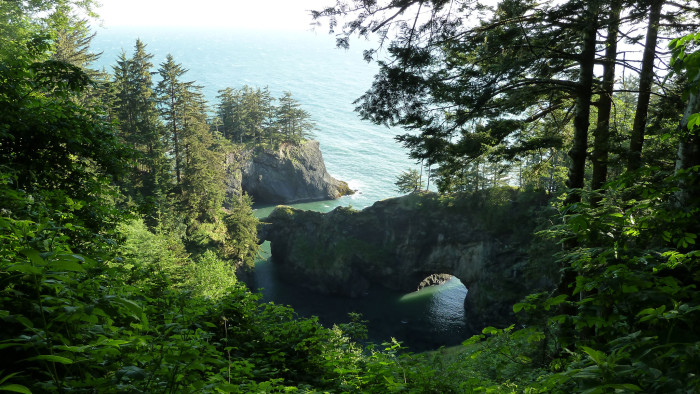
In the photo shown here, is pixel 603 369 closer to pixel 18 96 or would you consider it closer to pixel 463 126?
pixel 463 126

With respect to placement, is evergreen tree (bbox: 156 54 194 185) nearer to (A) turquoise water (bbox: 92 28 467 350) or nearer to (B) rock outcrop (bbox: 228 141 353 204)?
(A) turquoise water (bbox: 92 28 467 350)

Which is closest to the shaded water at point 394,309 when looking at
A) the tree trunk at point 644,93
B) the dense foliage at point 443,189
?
the dense foliage at point 443,189

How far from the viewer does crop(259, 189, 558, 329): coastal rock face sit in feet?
118

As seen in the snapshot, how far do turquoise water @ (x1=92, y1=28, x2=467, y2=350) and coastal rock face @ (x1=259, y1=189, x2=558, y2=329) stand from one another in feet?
7.17

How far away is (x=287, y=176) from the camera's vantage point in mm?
67000

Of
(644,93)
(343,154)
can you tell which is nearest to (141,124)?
(644,93)

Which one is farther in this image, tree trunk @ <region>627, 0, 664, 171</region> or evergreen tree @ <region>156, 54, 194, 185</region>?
evergreen tree @ <region>156, 54, 194, 185</region>

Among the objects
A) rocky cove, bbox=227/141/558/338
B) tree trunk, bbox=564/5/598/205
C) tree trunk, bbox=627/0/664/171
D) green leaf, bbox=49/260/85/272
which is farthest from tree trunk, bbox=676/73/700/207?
rocky cove, bbox=227/141/558/338

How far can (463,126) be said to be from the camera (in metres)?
9.12

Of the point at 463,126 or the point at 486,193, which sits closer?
the point at 463,126

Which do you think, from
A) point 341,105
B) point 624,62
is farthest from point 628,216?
point 341,105

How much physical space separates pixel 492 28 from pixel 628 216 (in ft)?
19.5

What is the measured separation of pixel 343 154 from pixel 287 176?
82.7 ft

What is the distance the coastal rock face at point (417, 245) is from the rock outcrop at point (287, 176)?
18428mm
